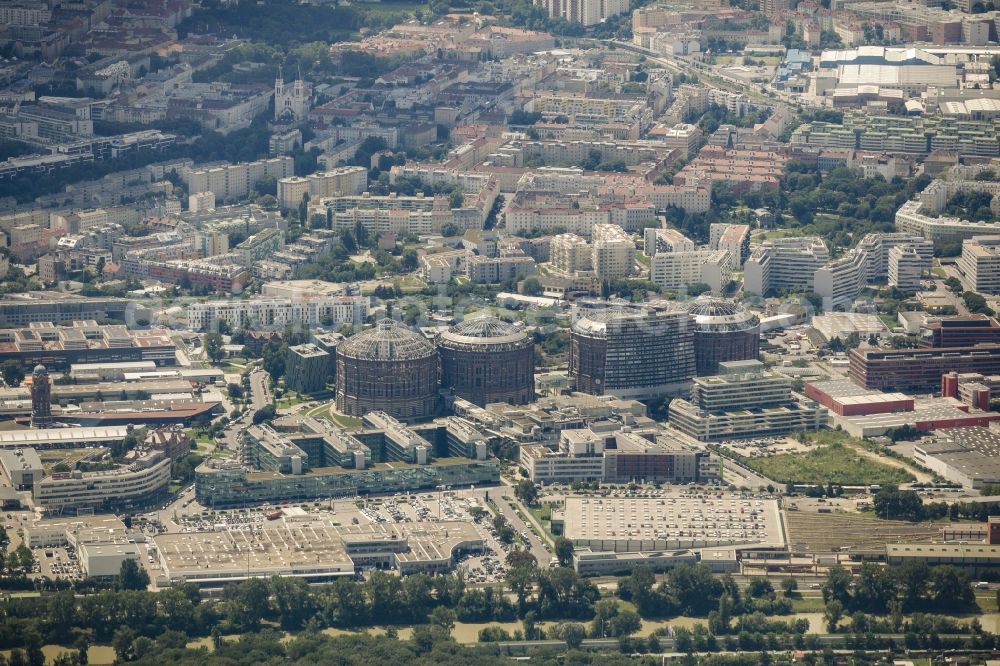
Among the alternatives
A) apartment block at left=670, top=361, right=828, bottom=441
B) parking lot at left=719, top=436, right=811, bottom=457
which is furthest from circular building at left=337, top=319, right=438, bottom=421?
parking lot at left=719, top=436, right=811, bottom=457

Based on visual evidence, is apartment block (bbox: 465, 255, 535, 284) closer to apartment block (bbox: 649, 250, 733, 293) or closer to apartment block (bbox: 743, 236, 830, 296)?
apartment block (bbox: 649, 250, 733, 293)

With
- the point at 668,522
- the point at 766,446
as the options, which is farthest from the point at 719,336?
the point at 668,522

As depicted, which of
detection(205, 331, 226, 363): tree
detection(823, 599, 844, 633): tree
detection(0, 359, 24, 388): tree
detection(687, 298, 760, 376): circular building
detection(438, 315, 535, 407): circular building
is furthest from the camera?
detection(205, 331, 226, 363): tree

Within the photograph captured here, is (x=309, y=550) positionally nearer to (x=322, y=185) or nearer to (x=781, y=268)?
(x=781, y=268)

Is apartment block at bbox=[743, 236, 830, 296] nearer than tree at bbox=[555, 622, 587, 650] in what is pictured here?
No

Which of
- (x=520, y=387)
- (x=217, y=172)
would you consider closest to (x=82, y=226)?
(x=217, y=172)

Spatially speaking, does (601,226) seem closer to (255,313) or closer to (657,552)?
(255,313)

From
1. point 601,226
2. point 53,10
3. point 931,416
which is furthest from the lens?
point 53,10
